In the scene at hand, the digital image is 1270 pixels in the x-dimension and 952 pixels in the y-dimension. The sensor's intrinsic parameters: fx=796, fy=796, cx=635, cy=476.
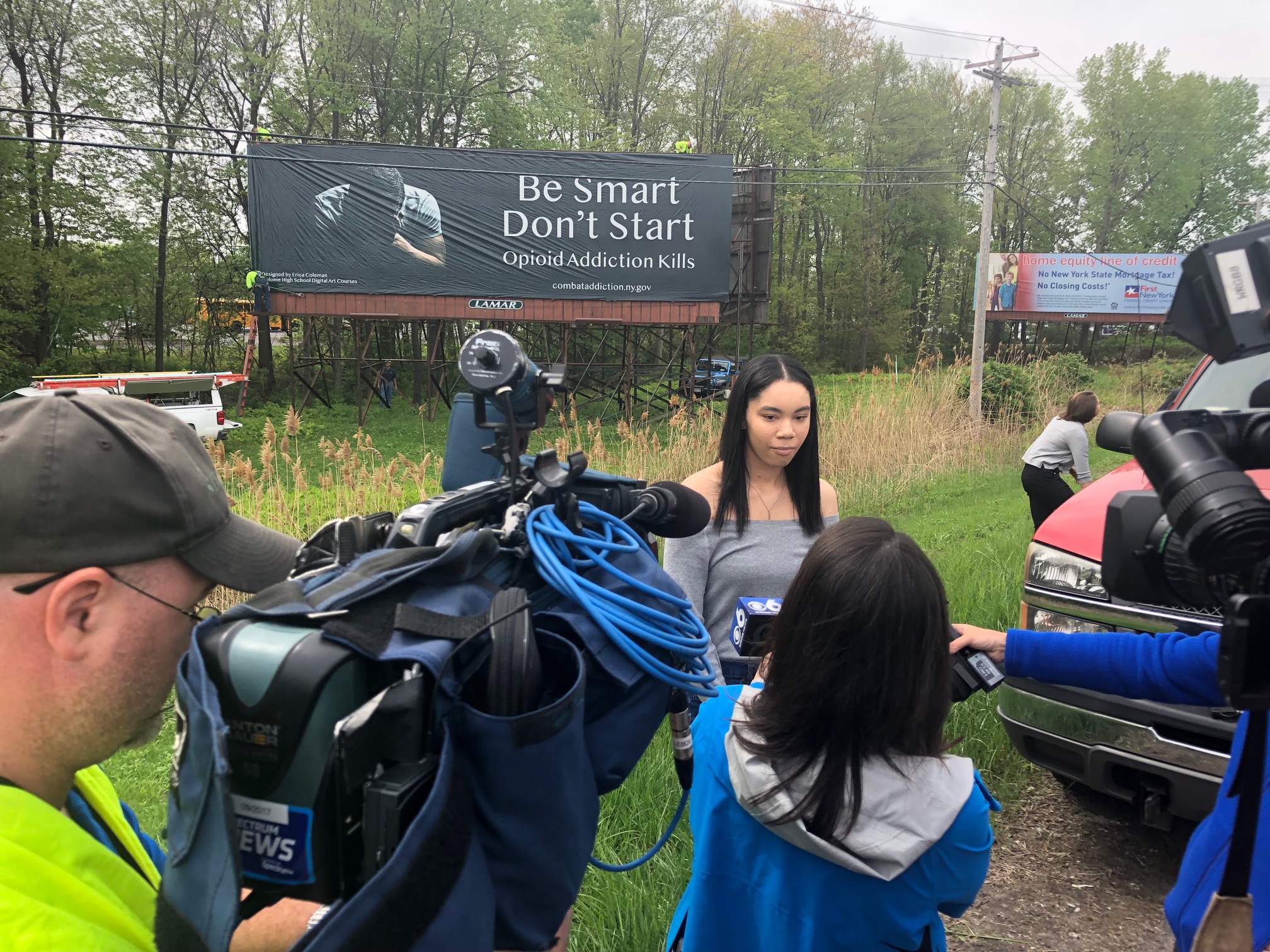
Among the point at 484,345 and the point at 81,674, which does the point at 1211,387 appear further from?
the point at 81,674

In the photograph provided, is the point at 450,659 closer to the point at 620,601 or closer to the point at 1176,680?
the point at 620,601

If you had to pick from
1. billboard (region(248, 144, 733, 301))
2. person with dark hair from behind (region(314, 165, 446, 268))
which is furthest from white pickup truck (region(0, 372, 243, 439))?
person with dark hair from behind (region(314, 165, 446, 268))

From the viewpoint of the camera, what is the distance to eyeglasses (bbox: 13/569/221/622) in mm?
983

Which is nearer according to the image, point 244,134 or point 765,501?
point 765,501

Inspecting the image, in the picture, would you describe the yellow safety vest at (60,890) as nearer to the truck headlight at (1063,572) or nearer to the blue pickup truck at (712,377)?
the truck headlight at (1063,572)

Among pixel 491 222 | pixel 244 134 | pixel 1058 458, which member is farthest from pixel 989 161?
pixel 244 134

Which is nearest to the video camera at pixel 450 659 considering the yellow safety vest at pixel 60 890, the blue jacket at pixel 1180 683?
the yellow safety vest at pixel 60 890

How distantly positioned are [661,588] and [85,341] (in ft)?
99.2

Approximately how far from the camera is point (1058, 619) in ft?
10.1

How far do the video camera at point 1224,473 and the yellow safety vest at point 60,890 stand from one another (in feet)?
4.81

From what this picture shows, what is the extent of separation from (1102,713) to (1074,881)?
2.81ft

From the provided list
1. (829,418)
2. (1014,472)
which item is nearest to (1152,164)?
(1014,472)

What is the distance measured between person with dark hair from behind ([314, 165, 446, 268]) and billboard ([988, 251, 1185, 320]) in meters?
24.0

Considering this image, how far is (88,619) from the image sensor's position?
1034 mm
